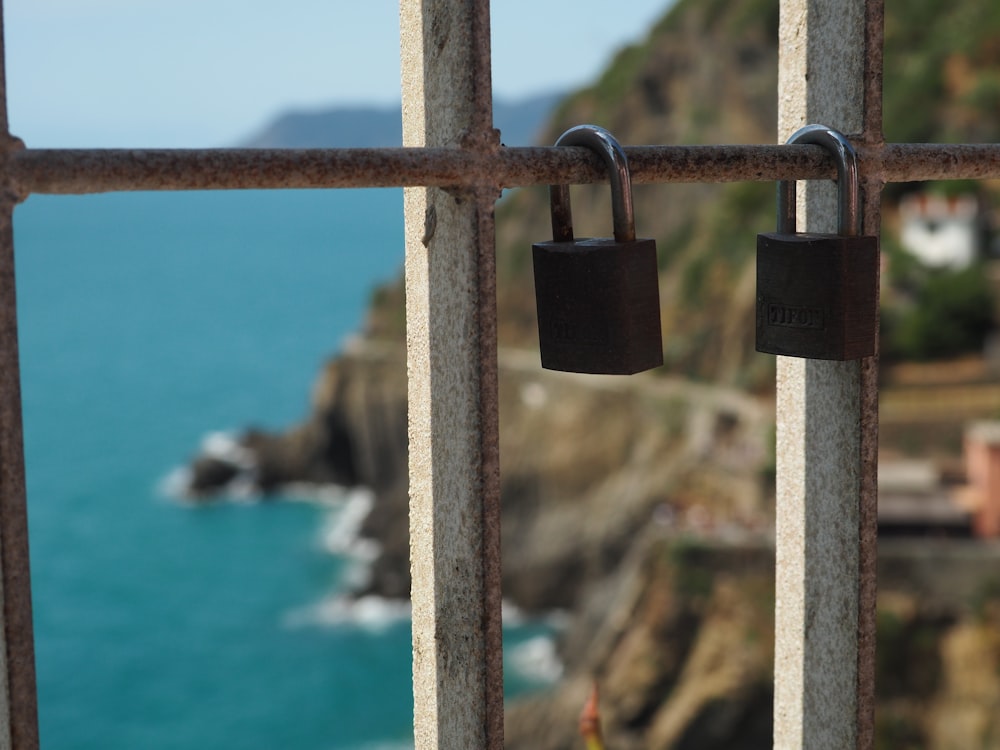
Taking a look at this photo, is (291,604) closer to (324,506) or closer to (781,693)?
(324,506)

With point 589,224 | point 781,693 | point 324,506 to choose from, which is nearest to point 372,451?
point 324,506

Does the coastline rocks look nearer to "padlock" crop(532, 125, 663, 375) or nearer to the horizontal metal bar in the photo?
the horizontal metal bar

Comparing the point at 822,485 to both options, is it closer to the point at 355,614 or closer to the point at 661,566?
the point at 661,566

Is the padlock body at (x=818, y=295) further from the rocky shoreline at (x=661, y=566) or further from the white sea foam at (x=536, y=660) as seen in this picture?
the white sea foam at (x=536, y=660)

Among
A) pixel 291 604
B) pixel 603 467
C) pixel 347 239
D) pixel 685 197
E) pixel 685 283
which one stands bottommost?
pixel 291 604

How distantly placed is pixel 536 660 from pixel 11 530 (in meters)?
35.8

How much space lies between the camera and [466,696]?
A: 1.67 meters

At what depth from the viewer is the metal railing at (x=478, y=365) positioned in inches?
54.4

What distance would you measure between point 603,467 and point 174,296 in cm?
8669

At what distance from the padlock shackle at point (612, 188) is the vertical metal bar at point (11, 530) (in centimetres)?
59

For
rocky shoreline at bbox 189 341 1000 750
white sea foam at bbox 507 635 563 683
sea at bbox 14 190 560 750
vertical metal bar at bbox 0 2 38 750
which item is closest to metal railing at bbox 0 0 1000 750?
vertical metal bar at bbox 0 2 38 750

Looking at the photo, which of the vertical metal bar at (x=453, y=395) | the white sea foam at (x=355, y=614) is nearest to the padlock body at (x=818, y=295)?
the vertical metal bar at (x=453, y=395)

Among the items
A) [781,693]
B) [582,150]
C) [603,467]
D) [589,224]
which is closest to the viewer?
[582,150]

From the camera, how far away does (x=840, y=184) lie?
5.89ft
